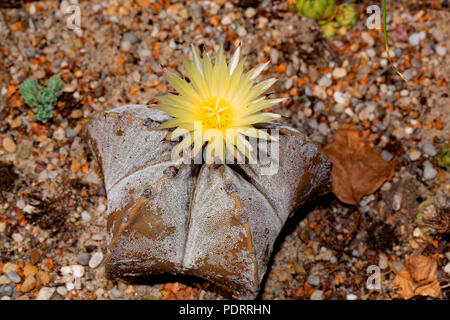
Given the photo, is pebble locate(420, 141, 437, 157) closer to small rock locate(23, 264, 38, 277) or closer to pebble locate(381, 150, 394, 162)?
pebble locate(381, 150, 394, 162)

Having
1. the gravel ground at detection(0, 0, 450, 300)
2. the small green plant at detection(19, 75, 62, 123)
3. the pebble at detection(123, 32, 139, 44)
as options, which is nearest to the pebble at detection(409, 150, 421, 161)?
the gravel ground at detection(0, 0, 450, 300)

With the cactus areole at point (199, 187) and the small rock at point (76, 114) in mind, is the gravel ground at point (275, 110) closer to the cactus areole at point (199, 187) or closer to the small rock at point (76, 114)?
the small rock at point (76, 114)

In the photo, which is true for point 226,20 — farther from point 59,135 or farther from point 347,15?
point 59,135

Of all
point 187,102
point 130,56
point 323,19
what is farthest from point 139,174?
point 323,19

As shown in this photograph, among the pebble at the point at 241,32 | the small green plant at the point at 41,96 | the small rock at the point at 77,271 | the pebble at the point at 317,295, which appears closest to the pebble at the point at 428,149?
the pebble at the point at 317,295

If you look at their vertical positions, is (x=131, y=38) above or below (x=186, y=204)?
above

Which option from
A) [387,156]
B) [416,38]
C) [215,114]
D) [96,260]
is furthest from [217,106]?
[416,38]
